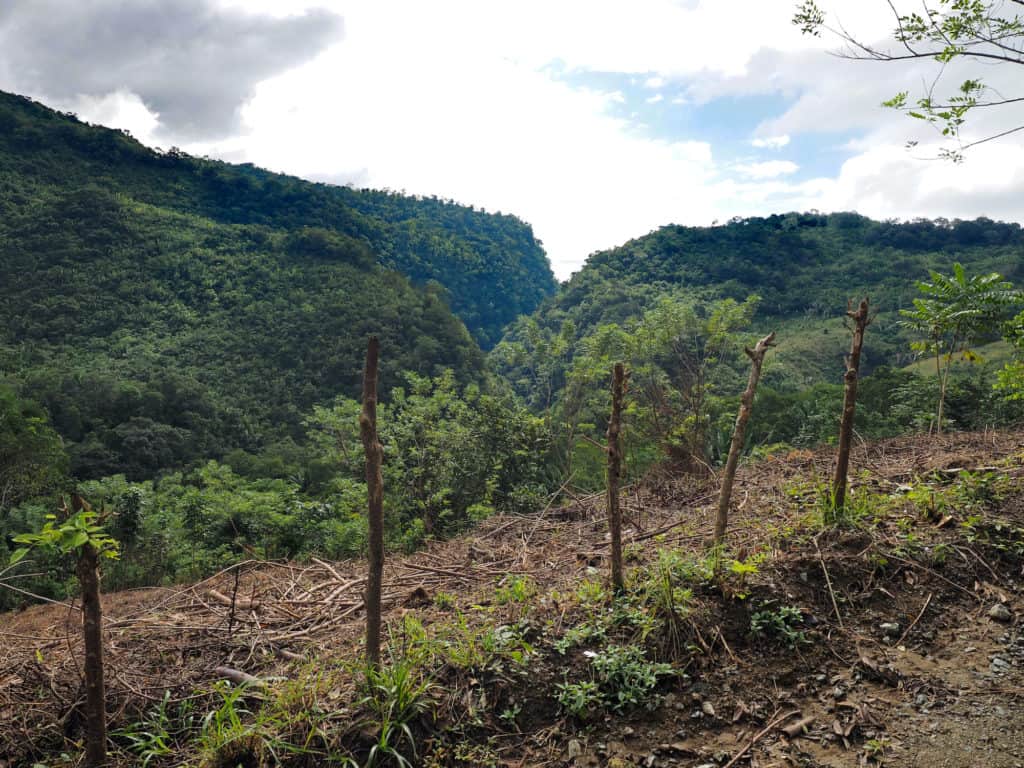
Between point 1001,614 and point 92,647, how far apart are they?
15.6 feet

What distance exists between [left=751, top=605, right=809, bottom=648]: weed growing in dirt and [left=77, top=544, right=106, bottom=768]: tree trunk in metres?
3.30

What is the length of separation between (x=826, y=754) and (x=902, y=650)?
97 centimetres

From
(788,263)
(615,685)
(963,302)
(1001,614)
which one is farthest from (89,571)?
(788,263)

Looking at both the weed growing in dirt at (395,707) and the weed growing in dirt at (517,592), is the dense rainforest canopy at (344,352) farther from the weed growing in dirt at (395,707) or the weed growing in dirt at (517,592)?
the weed growing in dirt at (395,707)

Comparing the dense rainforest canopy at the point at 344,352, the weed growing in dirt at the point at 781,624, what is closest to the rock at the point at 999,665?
the weed growing in dirt at the point at 781,624

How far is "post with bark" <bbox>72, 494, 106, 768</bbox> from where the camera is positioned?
8.48ft

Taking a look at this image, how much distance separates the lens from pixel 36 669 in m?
3.33

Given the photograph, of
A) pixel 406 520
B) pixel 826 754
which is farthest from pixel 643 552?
pixel 406 520

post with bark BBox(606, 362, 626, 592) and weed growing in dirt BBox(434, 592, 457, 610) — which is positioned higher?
post with bark BBox(606, 362, 626, 592)

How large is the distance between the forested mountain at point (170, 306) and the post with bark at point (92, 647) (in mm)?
25012

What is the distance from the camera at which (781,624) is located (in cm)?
339

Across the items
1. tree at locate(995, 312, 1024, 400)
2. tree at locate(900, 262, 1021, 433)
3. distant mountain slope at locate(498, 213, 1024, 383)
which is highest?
distant mountain slope at locate(498, 213, 1024, 383)

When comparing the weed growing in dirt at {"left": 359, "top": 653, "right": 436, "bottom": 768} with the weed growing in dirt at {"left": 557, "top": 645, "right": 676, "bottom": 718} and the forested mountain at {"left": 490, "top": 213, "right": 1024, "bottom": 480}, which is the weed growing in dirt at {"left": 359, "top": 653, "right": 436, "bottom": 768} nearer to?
the weed growing in dirt at {"left": 557, "top": 645, "right": 676, "bottom": 718}

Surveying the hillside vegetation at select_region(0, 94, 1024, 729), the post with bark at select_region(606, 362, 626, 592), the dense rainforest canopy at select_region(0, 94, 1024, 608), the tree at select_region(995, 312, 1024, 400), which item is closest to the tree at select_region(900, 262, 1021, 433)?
the hillside vegetation at select_region(0, 94, 1024, 729)
